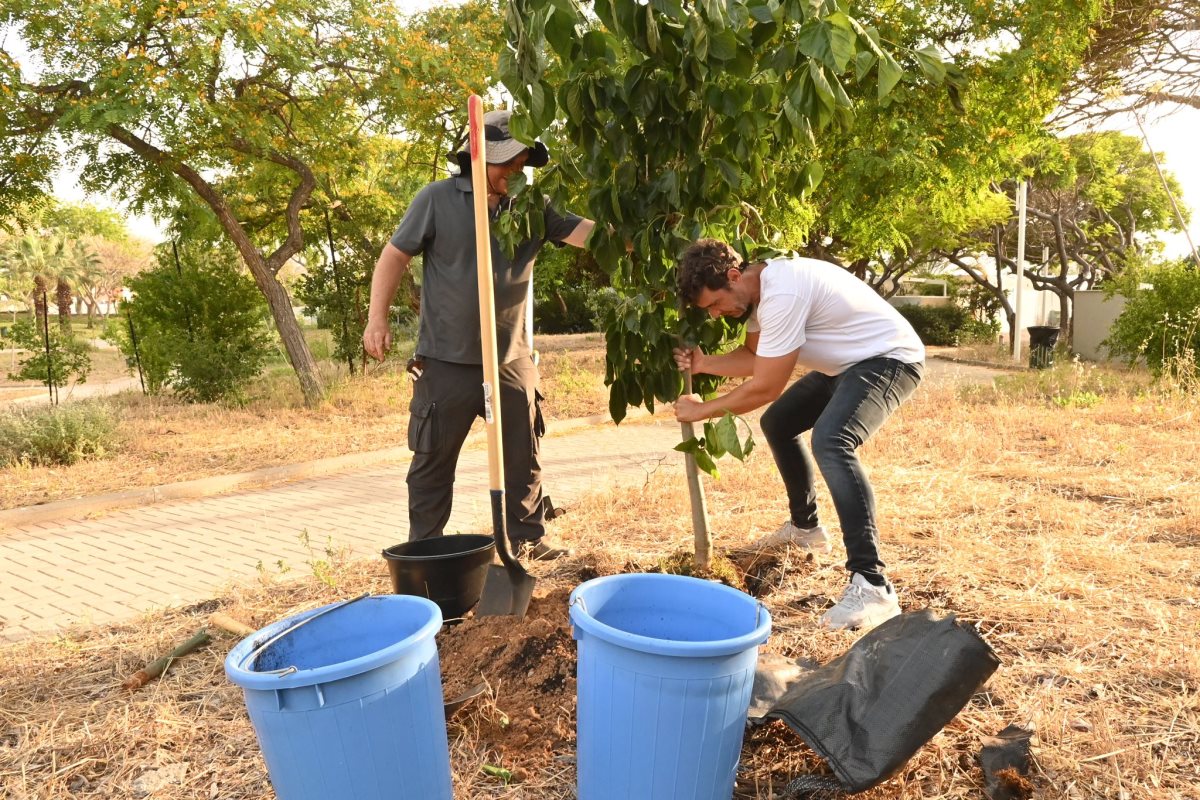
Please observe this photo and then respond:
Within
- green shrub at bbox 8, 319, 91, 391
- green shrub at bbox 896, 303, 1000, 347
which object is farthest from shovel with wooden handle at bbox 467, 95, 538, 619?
green shrub at bbox 896, 303, 1000, 347

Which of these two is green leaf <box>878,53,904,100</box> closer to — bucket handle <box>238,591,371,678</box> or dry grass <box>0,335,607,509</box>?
bucket handle <box>238,591,371,678</box>

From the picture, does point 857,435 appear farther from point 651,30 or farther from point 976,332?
point 976,332

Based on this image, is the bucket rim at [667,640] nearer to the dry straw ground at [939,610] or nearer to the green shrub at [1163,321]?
the dry straw ground at [939,610]

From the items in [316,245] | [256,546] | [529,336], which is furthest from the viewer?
[316,245]

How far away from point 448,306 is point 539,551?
1279 mm

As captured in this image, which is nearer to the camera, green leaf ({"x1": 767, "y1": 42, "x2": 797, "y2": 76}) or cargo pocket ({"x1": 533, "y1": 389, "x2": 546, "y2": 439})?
green leaf ({"x1": 767, "y1": 42, "x2": 797, "y2": 76})

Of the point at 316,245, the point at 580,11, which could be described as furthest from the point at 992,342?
the point at 580,11

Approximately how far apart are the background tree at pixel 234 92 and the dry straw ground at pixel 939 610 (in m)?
6.16

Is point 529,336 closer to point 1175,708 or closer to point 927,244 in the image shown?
point 1175,708

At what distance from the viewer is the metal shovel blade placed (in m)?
3.10

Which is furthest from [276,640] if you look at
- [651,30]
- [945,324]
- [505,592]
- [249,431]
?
[945,324]

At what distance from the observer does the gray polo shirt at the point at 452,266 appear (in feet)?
12.5

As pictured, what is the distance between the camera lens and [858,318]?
3.38 meters

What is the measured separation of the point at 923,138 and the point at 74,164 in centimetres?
1009
